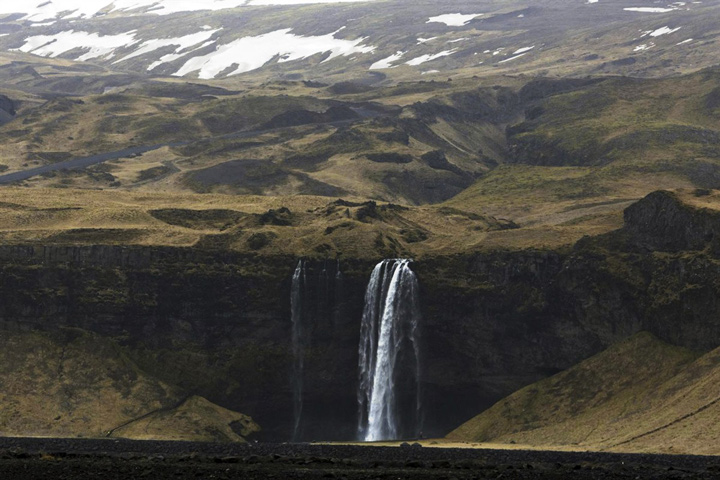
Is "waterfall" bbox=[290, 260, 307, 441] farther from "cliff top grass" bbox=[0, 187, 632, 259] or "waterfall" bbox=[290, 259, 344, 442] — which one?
"cliff top grass" bbox=[0, 187, 632, 259]

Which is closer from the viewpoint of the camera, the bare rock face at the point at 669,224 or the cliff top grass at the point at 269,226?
the bare rock face at the point at 669,224

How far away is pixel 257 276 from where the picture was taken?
4053 inches

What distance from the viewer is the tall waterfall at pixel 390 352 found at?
328ft

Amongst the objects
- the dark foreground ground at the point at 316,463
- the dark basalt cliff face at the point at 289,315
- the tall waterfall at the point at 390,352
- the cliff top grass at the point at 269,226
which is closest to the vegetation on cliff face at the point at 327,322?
the dark basalt cliff face at the point at 289,315

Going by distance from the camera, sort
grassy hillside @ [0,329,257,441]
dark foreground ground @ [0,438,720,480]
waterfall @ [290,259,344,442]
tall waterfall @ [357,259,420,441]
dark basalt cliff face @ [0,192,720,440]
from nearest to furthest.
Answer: dark foreground ground @ [0,438,720,480] < grassy hillside @ [0,329,257,441] < dark basalt cliff face @ [0,192,720,440] < tall waterfall @ [357,259,420,441] < waterfall @ [290,259,344,442]

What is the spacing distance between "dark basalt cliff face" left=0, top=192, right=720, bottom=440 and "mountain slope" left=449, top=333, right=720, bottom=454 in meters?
5.88

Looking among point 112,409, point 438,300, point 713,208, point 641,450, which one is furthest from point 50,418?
point 713,208

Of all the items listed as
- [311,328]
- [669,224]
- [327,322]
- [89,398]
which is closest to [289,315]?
[311,328]

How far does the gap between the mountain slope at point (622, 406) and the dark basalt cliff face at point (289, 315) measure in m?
5.88

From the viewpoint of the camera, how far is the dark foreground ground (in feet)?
173

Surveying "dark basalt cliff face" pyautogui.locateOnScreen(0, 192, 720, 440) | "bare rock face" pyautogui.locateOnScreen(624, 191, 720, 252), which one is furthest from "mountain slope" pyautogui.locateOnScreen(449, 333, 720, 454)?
"bare rock face" pyautogui.locateOnScreen(624, 191, 720, 252)

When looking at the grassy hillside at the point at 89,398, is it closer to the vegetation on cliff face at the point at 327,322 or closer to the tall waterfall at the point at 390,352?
the vegetation on cliff face at the point at 327,322

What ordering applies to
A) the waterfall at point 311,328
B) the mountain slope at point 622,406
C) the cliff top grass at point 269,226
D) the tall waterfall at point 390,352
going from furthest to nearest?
the cliff top grass at point 269,226
the waterfall at point 311,328
the tall waterfall at point 390,352
the mountain slope at point 622,406

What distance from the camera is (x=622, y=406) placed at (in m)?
82.0
